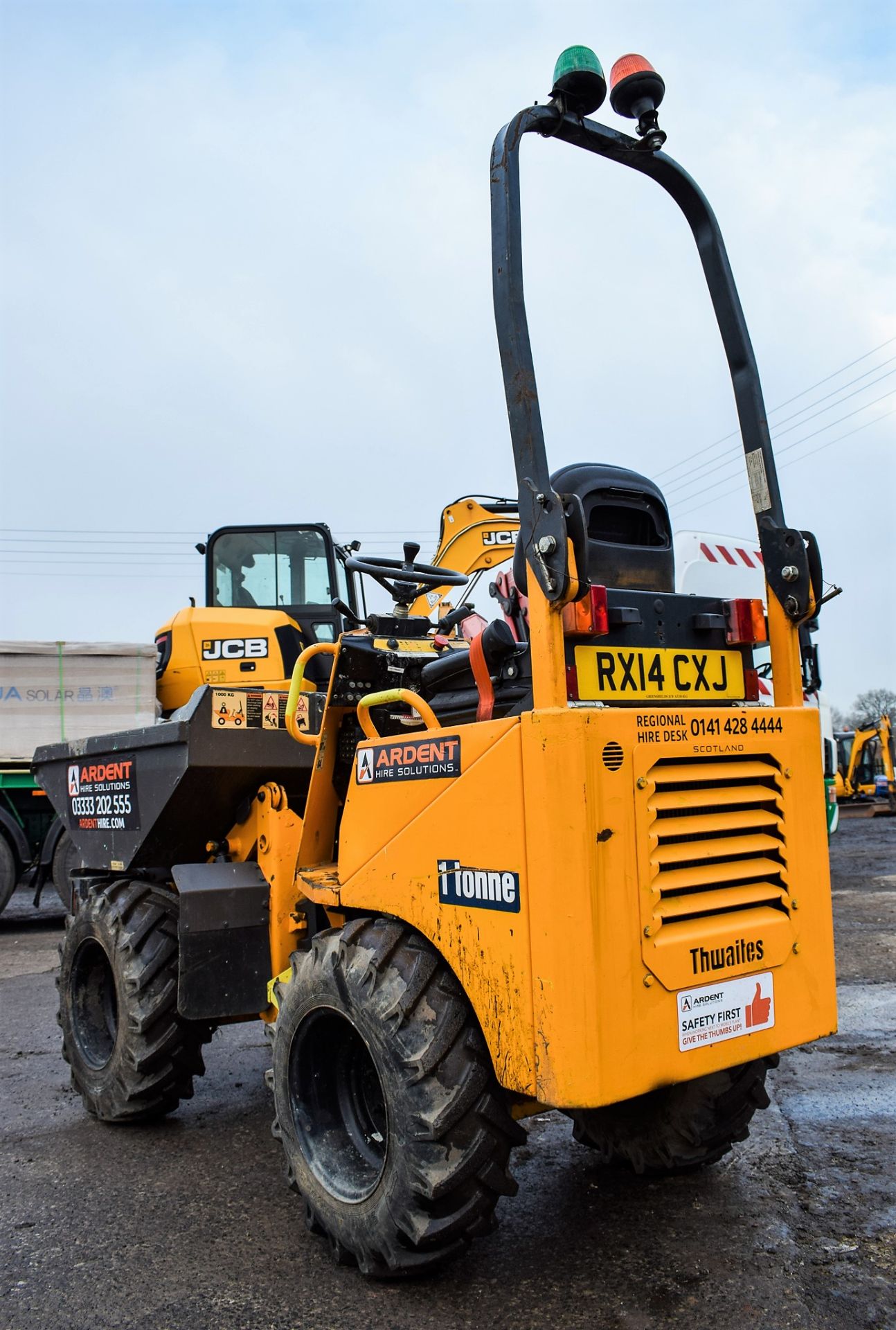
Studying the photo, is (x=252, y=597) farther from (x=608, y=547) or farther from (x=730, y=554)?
(x=608, y=547)

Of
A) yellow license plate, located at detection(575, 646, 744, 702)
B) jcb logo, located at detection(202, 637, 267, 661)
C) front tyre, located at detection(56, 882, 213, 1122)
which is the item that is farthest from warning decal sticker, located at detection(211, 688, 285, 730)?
jcb logo, located at detection(202, 637, 267, 661)

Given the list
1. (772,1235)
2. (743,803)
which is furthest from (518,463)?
(772,1235)

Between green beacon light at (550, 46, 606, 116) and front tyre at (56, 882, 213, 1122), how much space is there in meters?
3.11

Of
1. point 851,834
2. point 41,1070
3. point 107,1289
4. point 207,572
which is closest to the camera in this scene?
point 107,1289

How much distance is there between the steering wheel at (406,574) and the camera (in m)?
3.98

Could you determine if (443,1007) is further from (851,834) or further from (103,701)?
(851,834)

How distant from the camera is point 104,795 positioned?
451 centimetres

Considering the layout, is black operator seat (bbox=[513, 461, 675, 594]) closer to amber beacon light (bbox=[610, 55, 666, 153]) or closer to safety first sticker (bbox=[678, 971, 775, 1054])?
amber beacon light (bbox=[610, 55, 666, 153])

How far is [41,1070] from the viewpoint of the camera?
5035 millimetres

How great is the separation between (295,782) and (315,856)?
0.55 meters

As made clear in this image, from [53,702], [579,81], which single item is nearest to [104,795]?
[579,81]

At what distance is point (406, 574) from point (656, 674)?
136 centimetres

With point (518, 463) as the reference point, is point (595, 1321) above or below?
below

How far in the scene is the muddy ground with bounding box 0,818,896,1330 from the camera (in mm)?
2633
